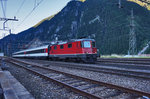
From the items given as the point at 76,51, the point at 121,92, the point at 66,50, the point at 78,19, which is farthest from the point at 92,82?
the point at 78,19

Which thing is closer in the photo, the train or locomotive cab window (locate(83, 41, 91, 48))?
the train

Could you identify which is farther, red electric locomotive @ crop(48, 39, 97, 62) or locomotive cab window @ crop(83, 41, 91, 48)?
locomotive cab window @ crop(83, 41, 91, 48)

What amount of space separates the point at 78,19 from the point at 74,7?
3392 centimetres

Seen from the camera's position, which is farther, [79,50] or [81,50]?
[79,50]

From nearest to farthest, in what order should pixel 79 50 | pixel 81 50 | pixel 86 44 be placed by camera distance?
pixel 81 50, pixel 79 50, pixel 86 44

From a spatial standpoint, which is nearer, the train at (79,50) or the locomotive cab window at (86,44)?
the train at (79,50)

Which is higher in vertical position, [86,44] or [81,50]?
[86,44]

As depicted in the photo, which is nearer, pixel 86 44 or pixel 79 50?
pixel 79 50

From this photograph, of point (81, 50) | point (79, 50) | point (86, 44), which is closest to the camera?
point (81, 50)

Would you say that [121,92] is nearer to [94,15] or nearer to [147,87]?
[147,87]

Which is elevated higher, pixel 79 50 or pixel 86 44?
pixel 86 44

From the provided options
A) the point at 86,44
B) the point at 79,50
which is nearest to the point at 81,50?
the point at 79,50

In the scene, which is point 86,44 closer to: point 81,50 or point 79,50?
point 81,50

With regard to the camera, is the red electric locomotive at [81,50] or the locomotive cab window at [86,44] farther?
the locomotive cab window at [86,44]
